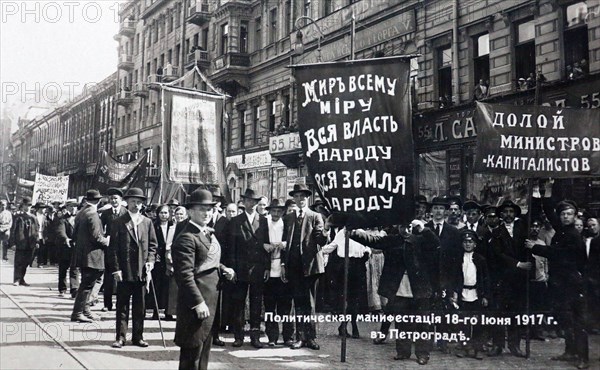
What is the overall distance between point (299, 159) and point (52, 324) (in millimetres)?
16184

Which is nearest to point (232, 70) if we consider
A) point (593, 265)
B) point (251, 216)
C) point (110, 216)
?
point (110, 216)

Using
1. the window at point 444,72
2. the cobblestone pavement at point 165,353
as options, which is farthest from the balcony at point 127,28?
the cobblestone pavement at point 165,353

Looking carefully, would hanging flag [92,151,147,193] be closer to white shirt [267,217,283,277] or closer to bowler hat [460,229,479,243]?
white shirt [267,217,283,277]

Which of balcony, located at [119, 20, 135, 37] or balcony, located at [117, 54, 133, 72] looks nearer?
balcony, located at [119, 20, 135, 37]

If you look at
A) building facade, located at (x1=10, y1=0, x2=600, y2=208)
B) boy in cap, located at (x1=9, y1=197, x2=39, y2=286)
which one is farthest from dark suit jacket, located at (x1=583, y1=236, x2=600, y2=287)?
boy in cap, located at (x1=9, y1=197, x2=39, y2=286)

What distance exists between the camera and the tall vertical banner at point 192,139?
988 centimetres

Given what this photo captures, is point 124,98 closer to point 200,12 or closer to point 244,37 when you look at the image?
point 200,12

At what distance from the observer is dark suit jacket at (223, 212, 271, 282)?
771 cm

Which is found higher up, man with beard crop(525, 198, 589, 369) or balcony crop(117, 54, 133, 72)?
balcony crop(117, 54, 133, 72)

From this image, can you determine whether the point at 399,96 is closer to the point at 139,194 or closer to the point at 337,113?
the point at 337,113

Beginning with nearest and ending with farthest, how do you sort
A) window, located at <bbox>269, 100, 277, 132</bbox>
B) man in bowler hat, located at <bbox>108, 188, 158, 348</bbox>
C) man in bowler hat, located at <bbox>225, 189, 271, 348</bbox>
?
man in bowler hat, located at <bbox>108, 188, 158, 348</bbox>
man in bowler hat, located at <bbox>225, 189, 271, 348</bbox>
window, located at <bbox>269, 100, 277, 132</bbox>

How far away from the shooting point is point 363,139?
6.46 meters

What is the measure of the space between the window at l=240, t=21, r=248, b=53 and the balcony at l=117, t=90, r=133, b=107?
10634 millimetres

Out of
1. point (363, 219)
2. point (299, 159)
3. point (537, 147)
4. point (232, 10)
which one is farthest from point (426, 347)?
point (232, 10)
